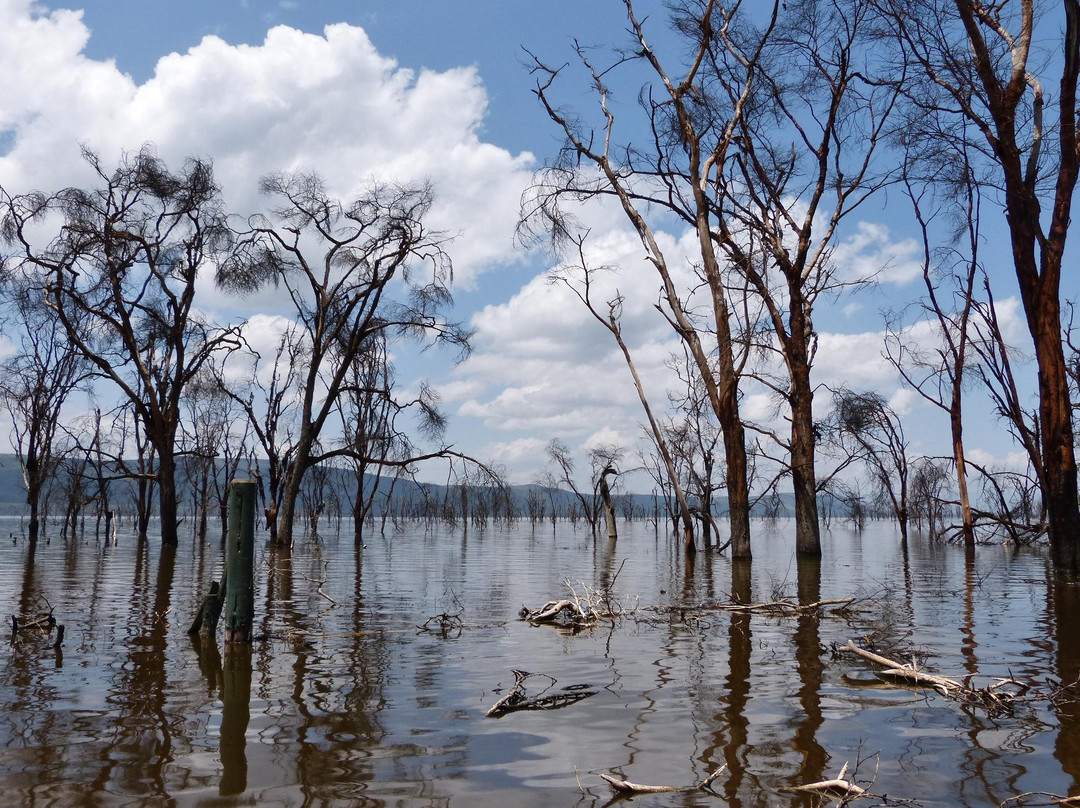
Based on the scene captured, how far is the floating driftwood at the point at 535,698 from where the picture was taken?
552 centimetres

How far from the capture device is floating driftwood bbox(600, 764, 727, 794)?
3934mm

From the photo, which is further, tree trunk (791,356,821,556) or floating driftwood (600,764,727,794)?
tree trunk (791,356,821,556)

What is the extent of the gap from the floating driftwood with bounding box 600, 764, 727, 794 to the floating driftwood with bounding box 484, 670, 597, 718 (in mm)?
1513

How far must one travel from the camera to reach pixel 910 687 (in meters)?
6.17

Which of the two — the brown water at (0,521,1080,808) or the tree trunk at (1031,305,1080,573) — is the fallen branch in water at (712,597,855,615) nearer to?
the brown water at (0,521,1080,808)

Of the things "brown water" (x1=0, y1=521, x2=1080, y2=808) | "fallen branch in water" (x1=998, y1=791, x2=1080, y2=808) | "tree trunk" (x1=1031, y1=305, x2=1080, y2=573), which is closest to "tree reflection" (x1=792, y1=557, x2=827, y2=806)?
"brown water" (x1=0, y1=521, x2=1080, y2=808)

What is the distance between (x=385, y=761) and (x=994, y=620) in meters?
7.95

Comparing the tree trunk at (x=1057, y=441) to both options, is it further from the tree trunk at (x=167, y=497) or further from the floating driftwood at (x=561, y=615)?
the tree trunk at (x=167, y=497)

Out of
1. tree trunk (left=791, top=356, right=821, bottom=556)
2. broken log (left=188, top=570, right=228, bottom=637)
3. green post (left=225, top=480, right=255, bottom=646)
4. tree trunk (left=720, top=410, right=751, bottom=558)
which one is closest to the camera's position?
green post (left=225, top=480, right=255, bottom=646)

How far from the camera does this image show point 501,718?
17.6 feet

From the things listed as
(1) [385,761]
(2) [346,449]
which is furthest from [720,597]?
(2) [346,449]

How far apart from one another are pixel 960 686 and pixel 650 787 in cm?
276

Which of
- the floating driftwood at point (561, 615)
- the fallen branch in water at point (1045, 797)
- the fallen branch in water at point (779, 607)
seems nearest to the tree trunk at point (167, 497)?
the floating driftwood at point (561, 615)

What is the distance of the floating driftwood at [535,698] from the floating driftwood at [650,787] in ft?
4.96
